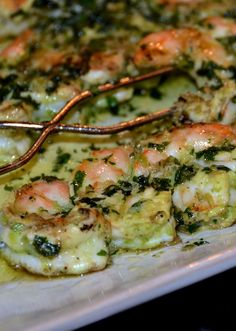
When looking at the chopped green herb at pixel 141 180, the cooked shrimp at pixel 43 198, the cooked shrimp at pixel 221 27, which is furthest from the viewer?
the cooked shrimp at pixel 221 27

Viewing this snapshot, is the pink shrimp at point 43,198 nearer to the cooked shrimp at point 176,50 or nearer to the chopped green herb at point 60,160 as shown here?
the chopped green herb at point 60,160

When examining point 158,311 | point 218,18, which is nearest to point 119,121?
point 218,18

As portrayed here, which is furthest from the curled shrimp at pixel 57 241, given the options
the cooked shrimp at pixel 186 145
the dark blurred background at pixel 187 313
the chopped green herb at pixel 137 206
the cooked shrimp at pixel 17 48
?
the cooked shrimp at pixel 17 48

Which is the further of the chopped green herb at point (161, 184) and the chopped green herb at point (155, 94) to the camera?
the chopped green herb at point (155, 94)

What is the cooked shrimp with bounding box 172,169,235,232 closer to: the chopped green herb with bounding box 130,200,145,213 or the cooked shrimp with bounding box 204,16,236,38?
the chopped green herb with bounding box 130,200,145,213

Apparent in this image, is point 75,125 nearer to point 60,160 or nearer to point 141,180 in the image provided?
point 60,160

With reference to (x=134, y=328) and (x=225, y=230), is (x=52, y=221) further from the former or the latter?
(x=225, y=230)

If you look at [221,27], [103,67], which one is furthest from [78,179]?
[221,27]
